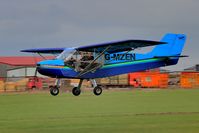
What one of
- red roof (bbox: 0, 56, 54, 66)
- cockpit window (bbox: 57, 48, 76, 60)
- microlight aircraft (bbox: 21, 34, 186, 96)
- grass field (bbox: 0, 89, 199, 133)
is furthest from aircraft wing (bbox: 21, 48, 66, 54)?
red roof (bbox: 0, 56, 54, 66)

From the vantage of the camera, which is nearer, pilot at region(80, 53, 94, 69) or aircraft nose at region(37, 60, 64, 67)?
aircraft nose at region(37, 60, 64, 67)

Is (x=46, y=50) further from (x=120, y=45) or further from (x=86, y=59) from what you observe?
(x=120, y=45)

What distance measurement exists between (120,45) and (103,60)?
2.66 meters

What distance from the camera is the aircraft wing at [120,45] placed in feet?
145

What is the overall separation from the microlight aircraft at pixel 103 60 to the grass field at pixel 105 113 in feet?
20.8

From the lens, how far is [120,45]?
1826 inches

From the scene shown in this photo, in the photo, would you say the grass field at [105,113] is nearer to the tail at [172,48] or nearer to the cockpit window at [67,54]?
the tail at [172,48]

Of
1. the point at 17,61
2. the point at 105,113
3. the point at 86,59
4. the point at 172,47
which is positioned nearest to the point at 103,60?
the point at 86,59

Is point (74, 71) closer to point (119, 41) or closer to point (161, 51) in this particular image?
point (119, 41)

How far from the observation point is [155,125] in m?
57.0

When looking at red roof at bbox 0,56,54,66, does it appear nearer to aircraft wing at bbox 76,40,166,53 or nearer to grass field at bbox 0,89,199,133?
grass field at bbox 0,89,199,133

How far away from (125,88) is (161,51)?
171ft

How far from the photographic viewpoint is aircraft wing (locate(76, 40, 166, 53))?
145ft

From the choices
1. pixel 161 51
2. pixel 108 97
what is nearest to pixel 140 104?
pixel 108 97
